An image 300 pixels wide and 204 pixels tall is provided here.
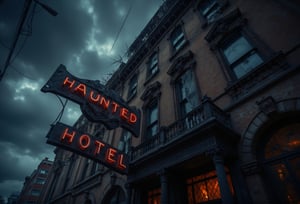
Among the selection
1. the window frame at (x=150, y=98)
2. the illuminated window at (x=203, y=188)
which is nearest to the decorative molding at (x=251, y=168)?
the illuminated window at (x=203, y=188)

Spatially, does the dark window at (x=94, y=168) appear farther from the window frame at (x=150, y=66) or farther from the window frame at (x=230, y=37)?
the window frame at (x=230, y=37)

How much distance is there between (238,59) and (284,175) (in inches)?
169

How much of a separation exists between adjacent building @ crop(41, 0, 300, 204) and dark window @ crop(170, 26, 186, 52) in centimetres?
84

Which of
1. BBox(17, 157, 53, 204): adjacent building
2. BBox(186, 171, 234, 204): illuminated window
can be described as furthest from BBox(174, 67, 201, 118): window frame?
BBox(17, 157, 53, 204): adjacent building

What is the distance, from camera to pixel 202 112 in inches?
222

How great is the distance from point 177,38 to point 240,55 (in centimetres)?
618

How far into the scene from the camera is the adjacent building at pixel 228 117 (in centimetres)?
447

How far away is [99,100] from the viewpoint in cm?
759

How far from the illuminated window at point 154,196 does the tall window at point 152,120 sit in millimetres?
2966

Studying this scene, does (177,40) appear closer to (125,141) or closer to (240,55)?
(240,55)

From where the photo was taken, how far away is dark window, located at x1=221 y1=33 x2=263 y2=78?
6.12 m

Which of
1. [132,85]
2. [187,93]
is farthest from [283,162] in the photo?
[132,85]

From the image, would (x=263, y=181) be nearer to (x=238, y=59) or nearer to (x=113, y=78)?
(x=238, y=59)

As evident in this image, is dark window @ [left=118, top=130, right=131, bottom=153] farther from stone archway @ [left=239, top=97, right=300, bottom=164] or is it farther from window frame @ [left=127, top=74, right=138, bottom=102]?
stone archway @ [left=239, top=97, right=300, bottom=164]
